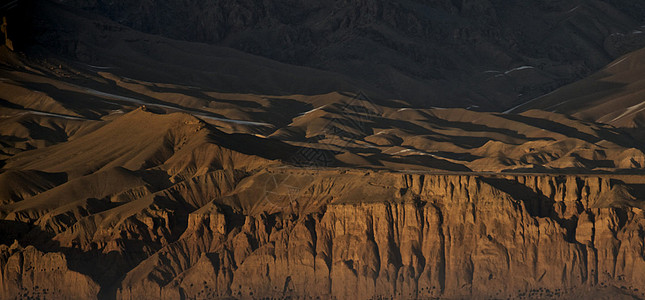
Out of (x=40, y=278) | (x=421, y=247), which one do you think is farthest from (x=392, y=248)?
(x=40, y=278)

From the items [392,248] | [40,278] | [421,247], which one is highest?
[421,247]

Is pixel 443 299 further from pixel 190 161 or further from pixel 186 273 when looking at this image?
pixel 190 161

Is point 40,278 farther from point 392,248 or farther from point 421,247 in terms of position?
point 421,247

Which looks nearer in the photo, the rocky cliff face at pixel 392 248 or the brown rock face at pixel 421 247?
the brown rock face at pixel 421 247

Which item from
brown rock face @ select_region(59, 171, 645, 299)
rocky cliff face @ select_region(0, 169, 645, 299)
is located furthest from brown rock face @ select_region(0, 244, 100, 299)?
brown rock face @ select_region(59, 171, 645, 299)

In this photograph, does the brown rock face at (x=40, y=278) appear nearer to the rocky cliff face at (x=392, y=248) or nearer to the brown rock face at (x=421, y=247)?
the rocky cliff face at (x=392, y=248)

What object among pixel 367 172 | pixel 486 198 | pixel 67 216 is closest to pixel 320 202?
pixel 367 172

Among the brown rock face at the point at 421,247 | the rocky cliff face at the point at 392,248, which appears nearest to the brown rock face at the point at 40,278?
the rocky cliff face at the point at 392,248

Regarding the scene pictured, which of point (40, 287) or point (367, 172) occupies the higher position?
point (367, 172)

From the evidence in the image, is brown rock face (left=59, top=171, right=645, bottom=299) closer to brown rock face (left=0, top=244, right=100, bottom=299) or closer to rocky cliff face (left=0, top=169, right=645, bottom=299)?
rocky cliff face (left=0, top=169, right=645, bottom=299)
